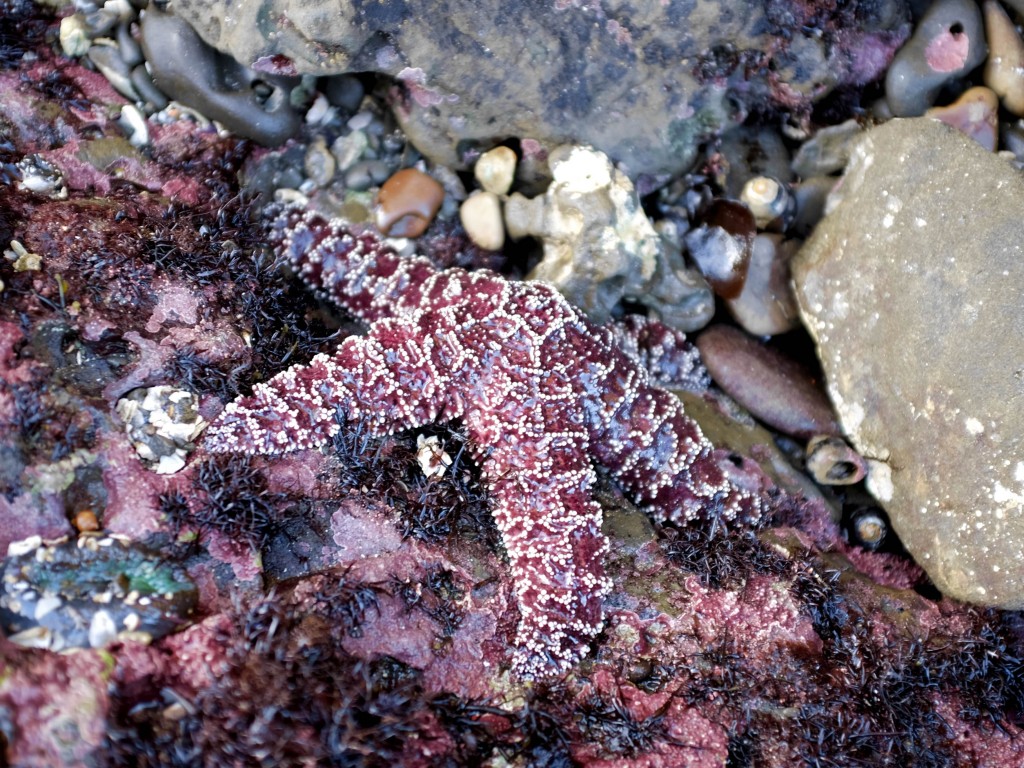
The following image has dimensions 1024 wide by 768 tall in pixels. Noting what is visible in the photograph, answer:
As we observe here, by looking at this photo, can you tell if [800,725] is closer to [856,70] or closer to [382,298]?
[382,298]

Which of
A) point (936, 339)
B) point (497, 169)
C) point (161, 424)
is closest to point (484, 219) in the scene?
point (497, 169)

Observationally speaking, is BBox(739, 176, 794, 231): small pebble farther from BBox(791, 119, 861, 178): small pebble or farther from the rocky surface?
the rocky surface

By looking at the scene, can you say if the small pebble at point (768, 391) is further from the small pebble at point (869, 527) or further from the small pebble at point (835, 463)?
the small pebble at point (869, 527)

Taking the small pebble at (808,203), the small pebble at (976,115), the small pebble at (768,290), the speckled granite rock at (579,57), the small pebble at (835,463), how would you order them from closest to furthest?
the speckled granite rock at (579,57), the small pebble at (835,463), the small pebble at (976,115), the small pebble at (768,290), the small pebble at (808,203)

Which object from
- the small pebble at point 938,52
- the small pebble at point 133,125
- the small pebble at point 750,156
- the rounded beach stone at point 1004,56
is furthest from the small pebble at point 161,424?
the rounded beach stone at point 1004,56

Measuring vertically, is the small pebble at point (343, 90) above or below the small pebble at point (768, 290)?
above

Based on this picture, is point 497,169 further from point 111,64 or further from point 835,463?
point 835,463

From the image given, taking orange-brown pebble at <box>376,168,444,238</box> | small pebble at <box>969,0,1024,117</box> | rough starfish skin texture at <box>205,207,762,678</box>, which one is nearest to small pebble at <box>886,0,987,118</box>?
small pebble at <box>969,0,1024,117</box>

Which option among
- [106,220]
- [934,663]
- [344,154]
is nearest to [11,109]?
[106,220]
